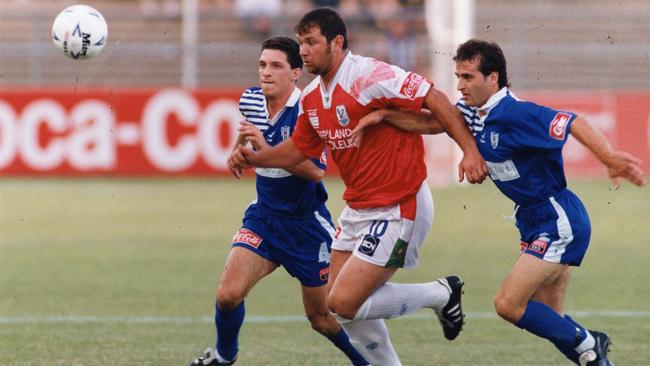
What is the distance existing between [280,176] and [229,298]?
87 centimetres

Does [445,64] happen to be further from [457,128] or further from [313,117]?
[457,128]

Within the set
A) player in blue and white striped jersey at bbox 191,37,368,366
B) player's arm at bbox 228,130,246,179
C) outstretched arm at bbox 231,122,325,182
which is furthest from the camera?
player in blue and white striped jersey at bbox 191,37,368,366

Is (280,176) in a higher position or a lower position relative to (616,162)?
lower

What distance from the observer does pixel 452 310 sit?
7688 mm

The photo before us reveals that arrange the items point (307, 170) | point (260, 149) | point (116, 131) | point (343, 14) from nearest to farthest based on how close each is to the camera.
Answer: point (260, 149) → point (307, 170) → point (116, 131) → point (343, 14)

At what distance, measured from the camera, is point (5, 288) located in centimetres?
1173

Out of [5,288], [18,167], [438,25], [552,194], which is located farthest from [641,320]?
[18,167]

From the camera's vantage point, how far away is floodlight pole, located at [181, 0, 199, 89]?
75.6ft

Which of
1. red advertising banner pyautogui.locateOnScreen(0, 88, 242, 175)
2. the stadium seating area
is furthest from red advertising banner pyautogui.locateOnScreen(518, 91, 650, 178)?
red advertising banner pyautogui.locateOnScreen(0, 88, 242, 175)

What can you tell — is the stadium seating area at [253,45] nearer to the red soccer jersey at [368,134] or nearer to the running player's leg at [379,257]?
the red soccer jersey at [368,134]

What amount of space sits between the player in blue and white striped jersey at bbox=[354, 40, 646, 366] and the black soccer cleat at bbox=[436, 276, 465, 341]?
0.61m

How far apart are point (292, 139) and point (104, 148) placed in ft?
47.0

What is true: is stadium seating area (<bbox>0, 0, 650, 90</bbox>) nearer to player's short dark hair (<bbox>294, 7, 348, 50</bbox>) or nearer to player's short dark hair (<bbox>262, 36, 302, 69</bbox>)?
player's short dark hair (<bbox>262, 36, 302, 69</bbox>)

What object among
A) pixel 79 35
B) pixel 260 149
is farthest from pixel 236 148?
pixel 79 35
